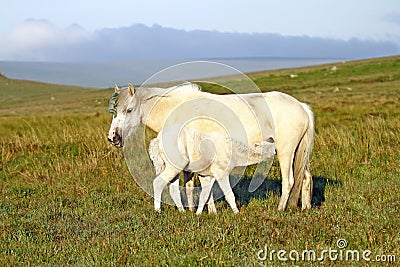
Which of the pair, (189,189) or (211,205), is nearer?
(211,205)

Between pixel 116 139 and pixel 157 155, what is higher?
pixel 116 139

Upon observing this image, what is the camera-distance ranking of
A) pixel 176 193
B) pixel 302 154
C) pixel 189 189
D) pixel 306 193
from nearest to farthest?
1. pixel 176 193
2. pixel 189 189
3. pixel 302 154
4. pixel 306 193

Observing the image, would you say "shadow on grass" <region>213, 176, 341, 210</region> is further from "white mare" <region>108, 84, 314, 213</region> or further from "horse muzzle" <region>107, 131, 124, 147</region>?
"horse muzzle" <region>107, 131, 124, 147</region>

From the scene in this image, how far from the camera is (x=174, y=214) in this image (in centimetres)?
688

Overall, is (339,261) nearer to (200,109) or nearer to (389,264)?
(389,264)

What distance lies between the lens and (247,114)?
6930 millimetres

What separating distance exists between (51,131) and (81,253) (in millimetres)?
10361

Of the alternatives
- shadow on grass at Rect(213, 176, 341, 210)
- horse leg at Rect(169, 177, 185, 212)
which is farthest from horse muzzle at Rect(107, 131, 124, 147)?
shadow on grass at Rect(213, 176, 341, 210)

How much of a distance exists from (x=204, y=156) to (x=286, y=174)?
51.4 inches

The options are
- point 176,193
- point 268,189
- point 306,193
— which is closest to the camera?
point 176,193

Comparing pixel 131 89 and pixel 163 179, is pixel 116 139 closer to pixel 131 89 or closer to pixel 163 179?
pixel 131 89

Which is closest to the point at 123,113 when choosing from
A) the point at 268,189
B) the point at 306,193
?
the point at 306,193

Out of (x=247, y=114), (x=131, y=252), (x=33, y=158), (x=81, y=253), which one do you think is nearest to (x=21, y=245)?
(x=81, y=253)

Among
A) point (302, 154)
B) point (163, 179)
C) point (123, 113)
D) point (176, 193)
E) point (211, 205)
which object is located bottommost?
point (211, 205)
